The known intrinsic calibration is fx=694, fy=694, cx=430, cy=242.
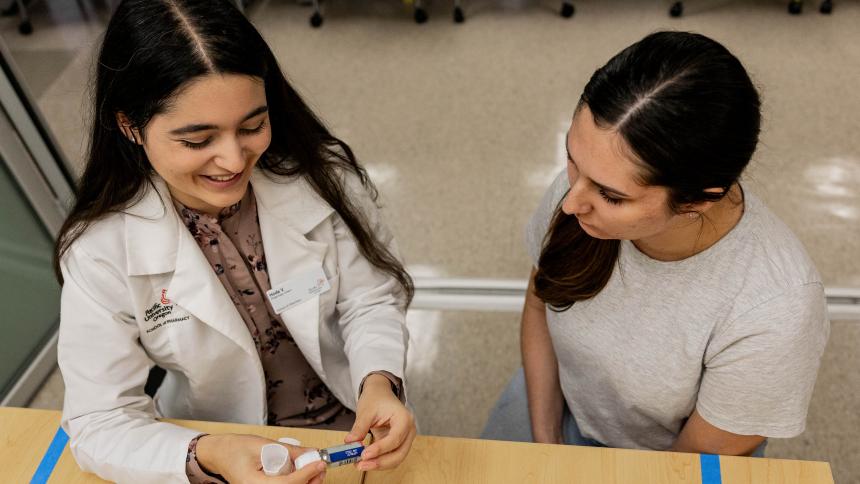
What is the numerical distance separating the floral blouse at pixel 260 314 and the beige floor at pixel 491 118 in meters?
0.72

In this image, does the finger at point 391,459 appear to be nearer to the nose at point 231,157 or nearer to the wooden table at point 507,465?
the wooden table at point 507,465

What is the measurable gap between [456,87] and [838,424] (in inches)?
85.5

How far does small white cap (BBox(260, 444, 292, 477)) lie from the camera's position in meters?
1.03

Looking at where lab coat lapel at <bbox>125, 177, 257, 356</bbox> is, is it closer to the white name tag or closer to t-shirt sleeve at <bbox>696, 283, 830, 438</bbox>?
the white name tag

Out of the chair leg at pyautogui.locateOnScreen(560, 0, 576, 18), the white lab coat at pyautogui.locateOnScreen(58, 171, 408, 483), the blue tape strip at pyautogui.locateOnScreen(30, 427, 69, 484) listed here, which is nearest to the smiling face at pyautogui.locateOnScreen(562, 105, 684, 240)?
the white lab coat at pyautogui.locateOnScreen(58, 171, 408, 483)

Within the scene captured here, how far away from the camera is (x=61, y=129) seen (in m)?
2.81

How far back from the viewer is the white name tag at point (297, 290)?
1.31 meters

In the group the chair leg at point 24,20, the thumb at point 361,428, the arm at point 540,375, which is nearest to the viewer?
the thumb at point 361,428

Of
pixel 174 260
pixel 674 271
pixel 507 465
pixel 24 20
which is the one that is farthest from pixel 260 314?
pixel 24 20

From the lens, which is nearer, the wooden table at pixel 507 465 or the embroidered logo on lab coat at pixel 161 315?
the wooden table at pixel 507 465

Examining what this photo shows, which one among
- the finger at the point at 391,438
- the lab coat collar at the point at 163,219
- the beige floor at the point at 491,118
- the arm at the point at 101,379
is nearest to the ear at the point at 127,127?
the lab coat collar at the point at 163,219

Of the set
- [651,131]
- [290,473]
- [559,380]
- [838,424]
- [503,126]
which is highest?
[651,131]

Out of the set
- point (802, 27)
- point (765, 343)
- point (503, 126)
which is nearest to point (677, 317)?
point (765, 343)

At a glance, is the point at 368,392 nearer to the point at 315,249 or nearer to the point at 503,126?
the point at 315,249
